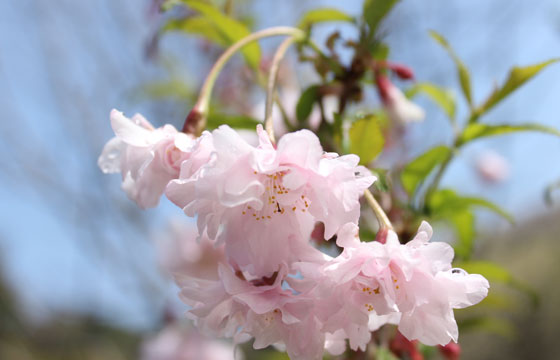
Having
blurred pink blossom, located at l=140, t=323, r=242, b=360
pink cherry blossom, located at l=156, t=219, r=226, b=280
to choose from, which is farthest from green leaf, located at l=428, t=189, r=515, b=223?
blurred pink blossom, located at l=140, t=323, r=242, b=360

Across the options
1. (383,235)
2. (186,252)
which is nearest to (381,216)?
(383,235)

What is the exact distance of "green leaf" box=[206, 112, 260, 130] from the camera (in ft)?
2.49

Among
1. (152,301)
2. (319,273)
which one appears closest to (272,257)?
(319,273)

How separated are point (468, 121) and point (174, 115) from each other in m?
2.06

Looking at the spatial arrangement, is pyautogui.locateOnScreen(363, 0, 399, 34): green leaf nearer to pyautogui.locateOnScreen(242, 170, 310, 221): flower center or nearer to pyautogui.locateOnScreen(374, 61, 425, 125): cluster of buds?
pyautogui.locateOnScreen(374, 61, 425, 125): cluster of buds

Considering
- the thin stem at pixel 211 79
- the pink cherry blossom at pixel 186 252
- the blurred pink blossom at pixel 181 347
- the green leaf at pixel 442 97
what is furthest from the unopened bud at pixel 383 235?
the blurred pink blossom at pixel 181 347

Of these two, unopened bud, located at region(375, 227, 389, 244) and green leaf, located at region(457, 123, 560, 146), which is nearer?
unopened bud, located at region(375, 227, 389, 244)

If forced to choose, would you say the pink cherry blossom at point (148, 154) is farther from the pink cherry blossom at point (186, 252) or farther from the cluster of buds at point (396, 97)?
the pink cherry blossom at point (186, 252)

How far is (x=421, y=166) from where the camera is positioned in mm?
778

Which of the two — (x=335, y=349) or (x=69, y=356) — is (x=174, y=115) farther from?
(x=69, y=356)

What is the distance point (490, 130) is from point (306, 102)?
0.31 metres

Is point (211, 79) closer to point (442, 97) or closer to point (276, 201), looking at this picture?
point (276, 201)

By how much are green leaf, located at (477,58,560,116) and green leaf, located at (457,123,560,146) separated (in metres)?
0.06

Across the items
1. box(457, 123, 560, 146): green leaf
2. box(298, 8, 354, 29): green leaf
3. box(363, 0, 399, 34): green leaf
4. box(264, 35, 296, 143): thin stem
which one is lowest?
box(457, 123, 560, 146): green leaf
